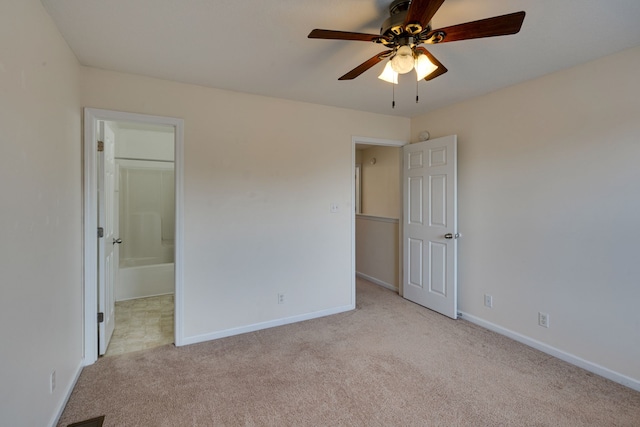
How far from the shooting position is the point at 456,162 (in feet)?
10.9

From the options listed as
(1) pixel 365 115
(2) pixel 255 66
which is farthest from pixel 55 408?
(1) pixel 365 115

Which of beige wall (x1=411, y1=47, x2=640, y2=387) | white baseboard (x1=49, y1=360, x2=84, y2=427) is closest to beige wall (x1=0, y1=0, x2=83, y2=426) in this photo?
white baseboard (x1=49, y1=360, x2=84, y2=427)

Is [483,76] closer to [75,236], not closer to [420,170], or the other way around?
[420,170]

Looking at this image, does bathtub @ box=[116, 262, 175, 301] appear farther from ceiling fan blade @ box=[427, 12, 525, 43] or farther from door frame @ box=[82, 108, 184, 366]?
ceiling fan blade @ box=[427, 12, 525, 43]

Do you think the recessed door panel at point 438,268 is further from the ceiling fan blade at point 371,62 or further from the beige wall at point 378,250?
the ceiling fan blade at point 371,62

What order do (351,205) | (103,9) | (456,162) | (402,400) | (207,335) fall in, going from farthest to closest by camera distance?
(351,205) → (456,162) → (207,335) → (402,400) → (103,9)

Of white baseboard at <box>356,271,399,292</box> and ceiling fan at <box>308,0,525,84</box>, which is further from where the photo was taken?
white baseboard at <box>356,271,399,292</box>

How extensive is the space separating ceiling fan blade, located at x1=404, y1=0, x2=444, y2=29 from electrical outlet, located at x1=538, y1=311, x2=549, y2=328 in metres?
2.57

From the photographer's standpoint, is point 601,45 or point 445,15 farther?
point 601,45

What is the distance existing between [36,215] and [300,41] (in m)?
1.81

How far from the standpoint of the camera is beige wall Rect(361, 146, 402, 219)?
4.63 metres

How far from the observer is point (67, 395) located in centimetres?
199

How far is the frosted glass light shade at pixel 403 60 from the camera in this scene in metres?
1.65

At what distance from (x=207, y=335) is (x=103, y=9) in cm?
256
